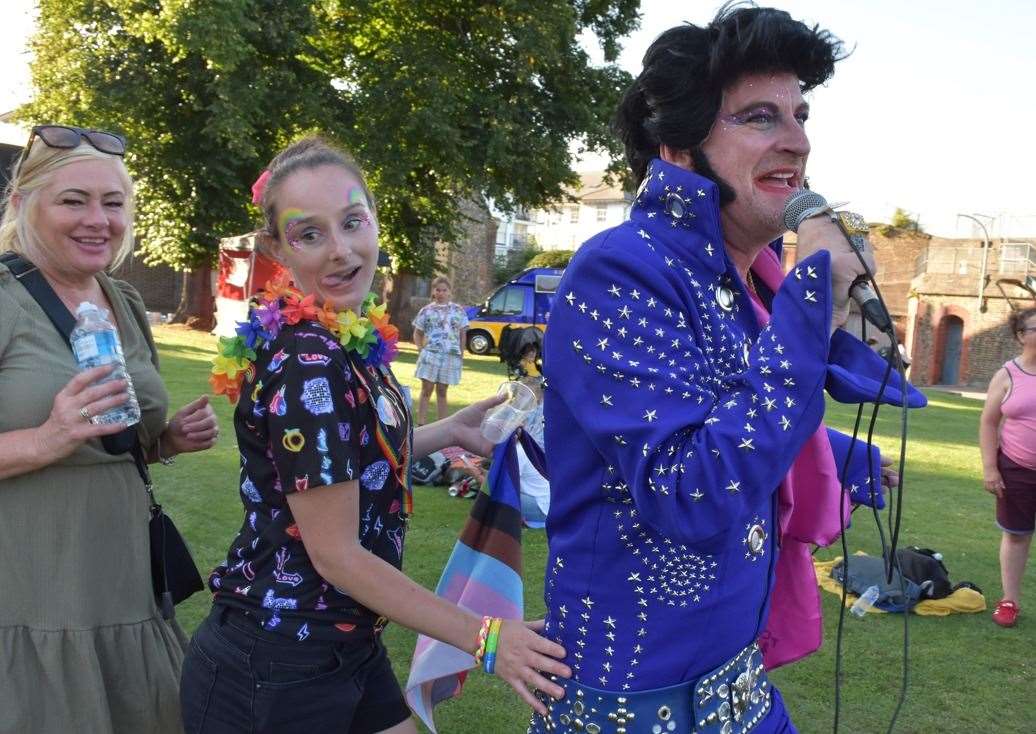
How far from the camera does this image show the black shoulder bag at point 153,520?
2.49 metres

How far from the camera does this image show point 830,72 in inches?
74.1

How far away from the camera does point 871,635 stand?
5.74 metres

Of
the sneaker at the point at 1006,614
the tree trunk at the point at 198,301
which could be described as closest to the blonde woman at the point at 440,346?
the sneaker at the point at 1006,614

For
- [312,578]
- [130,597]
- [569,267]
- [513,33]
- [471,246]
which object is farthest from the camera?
[471,246]

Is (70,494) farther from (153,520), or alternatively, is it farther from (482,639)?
(482,639)

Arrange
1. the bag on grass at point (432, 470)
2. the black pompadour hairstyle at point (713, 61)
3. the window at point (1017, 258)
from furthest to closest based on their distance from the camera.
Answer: the window at point (1017, 258), the bag on grass at point (432, 470), the black pompadour hairstyle at point (713, 61)

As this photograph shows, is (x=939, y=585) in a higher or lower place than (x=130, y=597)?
lower

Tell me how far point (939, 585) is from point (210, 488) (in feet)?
20.1

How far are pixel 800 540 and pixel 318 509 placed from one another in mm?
1082

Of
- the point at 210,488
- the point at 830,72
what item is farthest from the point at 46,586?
the point at 210,488

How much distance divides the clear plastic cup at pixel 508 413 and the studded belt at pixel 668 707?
2.92ft

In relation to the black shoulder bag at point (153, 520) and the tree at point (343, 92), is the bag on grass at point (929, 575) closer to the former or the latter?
the black shoulder bag at point (153, 520)

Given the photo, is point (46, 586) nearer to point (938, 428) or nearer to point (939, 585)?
point (939, 585)

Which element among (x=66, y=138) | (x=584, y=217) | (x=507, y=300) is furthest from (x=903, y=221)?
(x=66, y=138)
